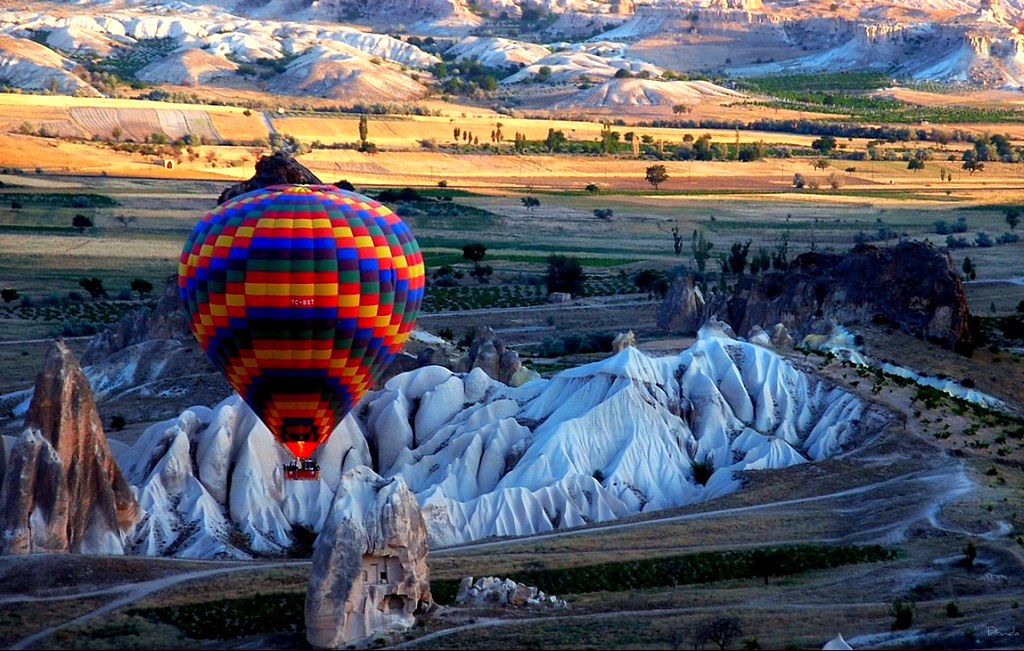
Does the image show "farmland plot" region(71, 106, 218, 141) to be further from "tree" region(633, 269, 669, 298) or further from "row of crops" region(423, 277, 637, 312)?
"tree" region(633, 269, 669, 298)

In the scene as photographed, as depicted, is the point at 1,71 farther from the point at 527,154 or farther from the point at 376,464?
the point at 376,464

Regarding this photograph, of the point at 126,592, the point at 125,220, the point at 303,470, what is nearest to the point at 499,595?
the point at 126,592

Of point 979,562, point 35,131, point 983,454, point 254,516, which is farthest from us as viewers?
point 35,131

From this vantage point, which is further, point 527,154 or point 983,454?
point 527,154

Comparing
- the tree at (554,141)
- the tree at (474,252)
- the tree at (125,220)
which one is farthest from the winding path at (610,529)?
the tree at (554,141)

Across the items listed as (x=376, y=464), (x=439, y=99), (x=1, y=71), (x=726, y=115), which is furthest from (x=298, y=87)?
(x=376, y=464)

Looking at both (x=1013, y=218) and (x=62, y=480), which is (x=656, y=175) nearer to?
(x=1013, y=218)

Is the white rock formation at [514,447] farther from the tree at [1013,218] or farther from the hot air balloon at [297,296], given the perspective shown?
the tree at [1013,218]
